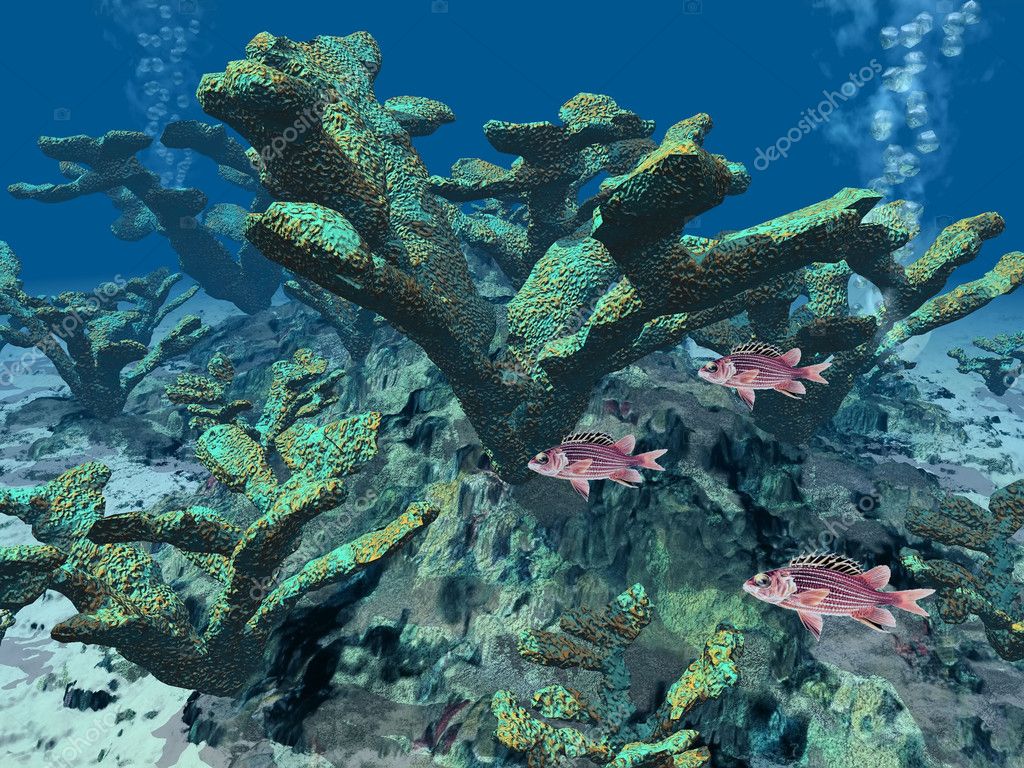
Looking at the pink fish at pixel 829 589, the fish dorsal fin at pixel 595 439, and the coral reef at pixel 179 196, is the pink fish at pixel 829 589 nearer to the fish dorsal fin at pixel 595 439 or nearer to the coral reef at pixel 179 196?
the fish dorsal fin at pixel 595 439

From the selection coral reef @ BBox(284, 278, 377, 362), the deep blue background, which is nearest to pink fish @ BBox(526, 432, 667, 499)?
coral reef @ BBox(284, 278, 377, 362)

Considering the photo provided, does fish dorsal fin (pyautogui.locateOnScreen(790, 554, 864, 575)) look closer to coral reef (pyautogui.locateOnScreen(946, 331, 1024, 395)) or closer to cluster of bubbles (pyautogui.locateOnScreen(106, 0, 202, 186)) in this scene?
coral reef (pyautogui.locateOnScreen(946, 331, 1024, 395))

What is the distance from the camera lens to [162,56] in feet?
208

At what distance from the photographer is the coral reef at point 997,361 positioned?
907 centimetres

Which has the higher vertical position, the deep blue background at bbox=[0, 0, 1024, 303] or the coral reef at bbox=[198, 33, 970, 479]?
the deep blue background at bbox=[0, 0, 1024, 303]

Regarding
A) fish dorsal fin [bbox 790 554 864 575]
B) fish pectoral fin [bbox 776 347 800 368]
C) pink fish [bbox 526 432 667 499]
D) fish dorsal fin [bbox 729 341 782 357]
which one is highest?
fish dorsal fin [bbox 729 341 782 357]

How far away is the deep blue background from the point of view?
179 ft

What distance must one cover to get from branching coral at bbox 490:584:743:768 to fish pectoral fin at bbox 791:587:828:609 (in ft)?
1.56

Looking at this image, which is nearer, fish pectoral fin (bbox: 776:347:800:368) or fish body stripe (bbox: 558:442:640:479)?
fish body stripe (bbox: 558:442:640:479)

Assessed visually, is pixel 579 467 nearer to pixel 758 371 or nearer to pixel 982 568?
pixel 758 371

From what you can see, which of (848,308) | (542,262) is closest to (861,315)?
(848,308)

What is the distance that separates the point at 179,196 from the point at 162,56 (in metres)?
69.3

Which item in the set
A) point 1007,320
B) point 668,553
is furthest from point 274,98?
point 1007,320

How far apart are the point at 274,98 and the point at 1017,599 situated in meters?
5.64
